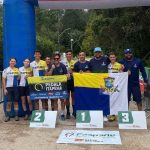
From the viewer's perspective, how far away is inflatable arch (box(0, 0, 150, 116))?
1111cm

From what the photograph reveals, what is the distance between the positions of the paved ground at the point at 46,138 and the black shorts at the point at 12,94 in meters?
0.68

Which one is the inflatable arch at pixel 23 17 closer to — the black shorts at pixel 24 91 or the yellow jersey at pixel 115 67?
the black shorts at pixel 24 91

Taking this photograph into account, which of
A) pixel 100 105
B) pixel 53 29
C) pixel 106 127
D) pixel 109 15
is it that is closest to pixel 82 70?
pixel 100 105

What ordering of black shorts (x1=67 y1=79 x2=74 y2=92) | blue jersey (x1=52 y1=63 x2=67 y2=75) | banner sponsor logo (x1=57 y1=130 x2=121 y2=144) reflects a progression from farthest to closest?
black shorts (x1=67 y1=79 x2=74 y2=92)
blue jersey (x1=52 y1=63 x2=67 y2=75)
banner sponsor logo (x1=57 y1=130 x2=121 y2=144)

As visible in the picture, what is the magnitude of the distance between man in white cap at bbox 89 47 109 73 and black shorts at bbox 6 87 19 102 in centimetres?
221

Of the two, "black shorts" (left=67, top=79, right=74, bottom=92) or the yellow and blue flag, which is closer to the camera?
the yellow and blue flag

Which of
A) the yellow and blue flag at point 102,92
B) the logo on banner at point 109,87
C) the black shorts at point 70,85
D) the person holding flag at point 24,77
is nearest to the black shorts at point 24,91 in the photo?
the person holding flag at point 24,77

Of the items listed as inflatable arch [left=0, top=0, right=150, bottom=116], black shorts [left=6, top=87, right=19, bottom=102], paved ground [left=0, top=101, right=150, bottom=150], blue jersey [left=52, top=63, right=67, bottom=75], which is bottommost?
paved ground [left=0, top=101, right=150, bottom=150]

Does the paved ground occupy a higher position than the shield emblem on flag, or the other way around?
the shield emblem on flag

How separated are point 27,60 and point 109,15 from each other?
14041 mm

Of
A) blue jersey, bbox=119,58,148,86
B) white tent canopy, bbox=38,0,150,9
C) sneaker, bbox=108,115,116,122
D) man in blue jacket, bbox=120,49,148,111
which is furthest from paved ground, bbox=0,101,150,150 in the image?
white tent canopy, bbox=38,0,150,9

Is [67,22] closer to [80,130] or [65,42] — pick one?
[65,42]

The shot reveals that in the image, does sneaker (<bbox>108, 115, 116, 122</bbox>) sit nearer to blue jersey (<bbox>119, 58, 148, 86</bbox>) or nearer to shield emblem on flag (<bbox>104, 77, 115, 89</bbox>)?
shield emblem on flag (<bbox>104, 77, 115, 89</bbox>)

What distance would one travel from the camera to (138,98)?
10.6 metres
